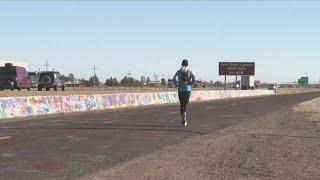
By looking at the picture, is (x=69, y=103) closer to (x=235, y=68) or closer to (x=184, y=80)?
(x=184, y=80)

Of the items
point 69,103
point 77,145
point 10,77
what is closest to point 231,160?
point 77,145

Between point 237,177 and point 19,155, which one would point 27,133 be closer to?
point 19,155

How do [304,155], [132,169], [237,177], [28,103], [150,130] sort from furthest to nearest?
[28,103], [150,130], [304,155], [132,169], [237,177]

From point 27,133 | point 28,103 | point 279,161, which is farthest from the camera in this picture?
point 28,103

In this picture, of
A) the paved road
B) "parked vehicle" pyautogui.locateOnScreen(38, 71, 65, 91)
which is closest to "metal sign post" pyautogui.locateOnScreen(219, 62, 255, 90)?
"parked vehicle" pyautogui.locateOnScreen(38, 71, 65, 91)

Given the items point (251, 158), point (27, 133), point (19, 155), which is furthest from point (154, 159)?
point (27, 133)

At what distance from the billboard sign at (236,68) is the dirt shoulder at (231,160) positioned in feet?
266

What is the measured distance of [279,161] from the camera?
10.9 m

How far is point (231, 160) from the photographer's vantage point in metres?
10.9

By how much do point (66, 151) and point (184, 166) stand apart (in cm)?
289

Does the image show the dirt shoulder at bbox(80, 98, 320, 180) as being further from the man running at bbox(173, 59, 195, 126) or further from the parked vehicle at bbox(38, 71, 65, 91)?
the parked vehicle at bbox(38, 71, 65, 91)

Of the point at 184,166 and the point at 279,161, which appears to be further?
the point at 279,161

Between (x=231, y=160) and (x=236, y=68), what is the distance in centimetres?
8750

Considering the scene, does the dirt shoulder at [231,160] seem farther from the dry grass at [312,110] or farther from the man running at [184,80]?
the dry grass at [312,110]
